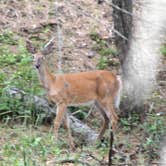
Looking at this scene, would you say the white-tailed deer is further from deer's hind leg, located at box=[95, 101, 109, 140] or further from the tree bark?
the tree bark

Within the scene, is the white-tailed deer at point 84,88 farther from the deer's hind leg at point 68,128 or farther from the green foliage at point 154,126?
the green foliage at point 154,126

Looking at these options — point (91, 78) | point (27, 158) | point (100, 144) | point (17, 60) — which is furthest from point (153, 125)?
point (27, 158)

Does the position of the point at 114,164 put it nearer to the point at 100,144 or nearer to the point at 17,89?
the point at 100,144

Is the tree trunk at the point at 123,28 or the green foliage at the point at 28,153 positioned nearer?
the green foliage at the point at 28,153

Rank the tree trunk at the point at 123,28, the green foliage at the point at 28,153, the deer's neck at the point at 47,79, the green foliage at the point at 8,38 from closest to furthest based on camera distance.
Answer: the green foliage at the point at 28,153
the tree trunk at the point at 123,28
the deer's neck at the point at 47,79
the green foliage at the point at 8,38

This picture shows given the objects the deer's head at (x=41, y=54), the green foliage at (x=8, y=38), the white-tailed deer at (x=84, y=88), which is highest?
the green foliage at (x=8, y=38)

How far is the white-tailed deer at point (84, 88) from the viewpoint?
8.70 meters

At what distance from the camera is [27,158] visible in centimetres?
448

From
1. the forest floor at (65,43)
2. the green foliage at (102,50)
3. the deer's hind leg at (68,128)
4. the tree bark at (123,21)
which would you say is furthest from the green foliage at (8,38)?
the tree bark at (123,21)

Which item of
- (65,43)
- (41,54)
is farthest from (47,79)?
(65,43)

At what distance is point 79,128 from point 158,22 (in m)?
6.09

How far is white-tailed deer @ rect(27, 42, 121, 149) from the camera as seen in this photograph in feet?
28.5

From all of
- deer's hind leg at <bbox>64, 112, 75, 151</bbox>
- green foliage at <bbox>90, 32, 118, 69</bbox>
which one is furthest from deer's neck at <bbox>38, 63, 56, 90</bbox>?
green foliage at <bbox>90, 32, 118, 69</bbox>

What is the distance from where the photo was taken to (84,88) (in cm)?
886
